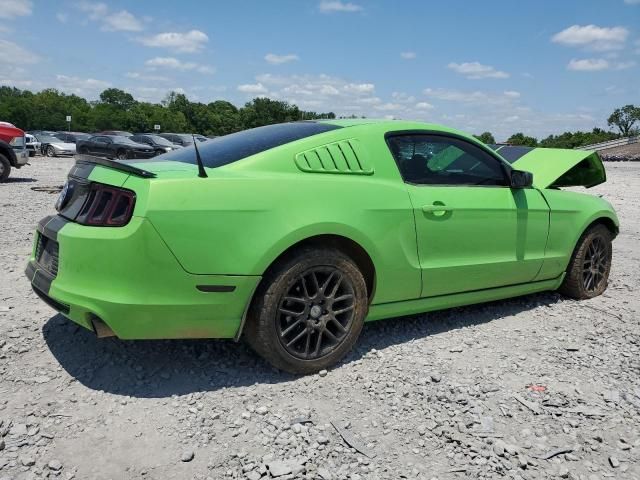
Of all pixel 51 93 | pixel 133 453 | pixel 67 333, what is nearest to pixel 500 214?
pixel 133 453

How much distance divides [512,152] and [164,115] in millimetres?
91600

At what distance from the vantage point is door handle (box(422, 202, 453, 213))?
11.5 ft

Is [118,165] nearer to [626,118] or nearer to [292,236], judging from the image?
[292,236]

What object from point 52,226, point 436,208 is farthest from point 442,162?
point 52,226

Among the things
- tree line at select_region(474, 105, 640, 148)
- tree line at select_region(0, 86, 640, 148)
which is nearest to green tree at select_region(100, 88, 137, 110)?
tree line at select_region(0, 86, 640, 148)

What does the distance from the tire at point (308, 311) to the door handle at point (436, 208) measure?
66 cm

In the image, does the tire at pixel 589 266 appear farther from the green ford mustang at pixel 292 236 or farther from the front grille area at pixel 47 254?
the front grille area at pixel 47 254

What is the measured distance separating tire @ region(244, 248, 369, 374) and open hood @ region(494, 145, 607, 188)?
2.14 metres

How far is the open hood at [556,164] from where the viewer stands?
460 cm

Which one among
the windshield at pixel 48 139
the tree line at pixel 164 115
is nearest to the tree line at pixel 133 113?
the tree line at pixel 164 115

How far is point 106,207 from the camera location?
9.15ft

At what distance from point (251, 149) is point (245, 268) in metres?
0.82

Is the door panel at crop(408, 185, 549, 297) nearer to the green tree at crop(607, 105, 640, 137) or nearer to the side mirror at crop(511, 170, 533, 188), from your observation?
the side mirror at crop(511, 170, 533, 188)

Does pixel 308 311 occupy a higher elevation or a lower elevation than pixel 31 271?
lower
